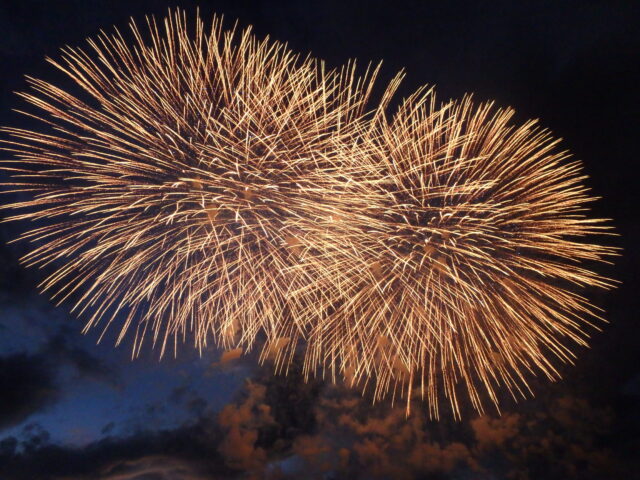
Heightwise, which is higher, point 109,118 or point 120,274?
point 109,118

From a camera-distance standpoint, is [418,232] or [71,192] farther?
[418,232]

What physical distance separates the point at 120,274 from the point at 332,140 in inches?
250

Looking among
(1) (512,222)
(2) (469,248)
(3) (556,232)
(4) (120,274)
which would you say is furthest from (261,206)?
(3) (556,232)

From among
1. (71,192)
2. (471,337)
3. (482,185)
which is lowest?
(471,337)

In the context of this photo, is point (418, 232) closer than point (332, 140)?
No

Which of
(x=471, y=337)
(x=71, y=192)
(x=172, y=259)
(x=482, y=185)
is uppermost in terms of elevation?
(x=482, y=185)

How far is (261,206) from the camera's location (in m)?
14.2

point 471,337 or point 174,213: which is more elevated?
point 174,213

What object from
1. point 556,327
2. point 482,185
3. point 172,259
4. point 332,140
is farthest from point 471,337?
point 172,259

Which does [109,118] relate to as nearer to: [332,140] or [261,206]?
[261,206]

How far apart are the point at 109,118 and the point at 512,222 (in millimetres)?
10603

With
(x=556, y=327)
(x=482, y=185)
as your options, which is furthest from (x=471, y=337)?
(x=482, y=185)

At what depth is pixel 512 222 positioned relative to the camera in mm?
14555

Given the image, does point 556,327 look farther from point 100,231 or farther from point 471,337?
point 100,231
